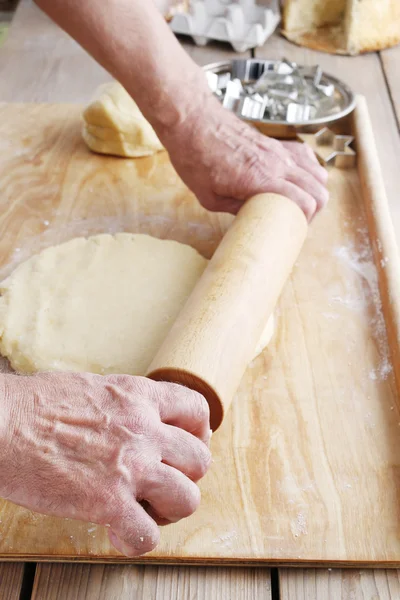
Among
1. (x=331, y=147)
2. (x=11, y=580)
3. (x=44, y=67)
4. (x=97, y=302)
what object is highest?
(x=331, y=147)

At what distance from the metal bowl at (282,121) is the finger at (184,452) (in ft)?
4.29

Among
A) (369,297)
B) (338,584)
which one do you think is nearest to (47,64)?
(369,297)

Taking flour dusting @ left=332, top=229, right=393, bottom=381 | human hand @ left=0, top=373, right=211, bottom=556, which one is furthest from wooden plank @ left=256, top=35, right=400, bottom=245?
human hand @ left=0, top=373, right=211, bottom=556

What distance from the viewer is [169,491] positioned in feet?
3.36

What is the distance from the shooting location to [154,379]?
121 cm

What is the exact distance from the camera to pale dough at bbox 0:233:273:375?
1368 millimetres

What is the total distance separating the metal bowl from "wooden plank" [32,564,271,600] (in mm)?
1409

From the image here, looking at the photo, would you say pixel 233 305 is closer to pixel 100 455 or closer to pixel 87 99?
pixel 100 455

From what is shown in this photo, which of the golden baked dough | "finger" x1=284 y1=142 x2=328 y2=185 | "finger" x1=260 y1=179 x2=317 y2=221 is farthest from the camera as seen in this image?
the golden baked dough

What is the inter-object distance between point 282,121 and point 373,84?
2.31 ft

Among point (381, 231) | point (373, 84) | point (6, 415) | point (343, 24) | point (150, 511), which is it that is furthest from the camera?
point (343, 24)

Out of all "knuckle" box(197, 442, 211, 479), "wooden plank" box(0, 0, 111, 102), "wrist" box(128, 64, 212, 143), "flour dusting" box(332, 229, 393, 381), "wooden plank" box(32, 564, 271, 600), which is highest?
"wrist" box(128, 64, 212, 143)

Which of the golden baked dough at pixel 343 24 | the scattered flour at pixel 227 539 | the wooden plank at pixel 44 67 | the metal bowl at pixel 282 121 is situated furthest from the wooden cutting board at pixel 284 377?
the golden baked dough at pixel 343 24

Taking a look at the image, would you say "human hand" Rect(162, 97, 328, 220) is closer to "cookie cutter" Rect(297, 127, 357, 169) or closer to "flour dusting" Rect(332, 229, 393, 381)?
"flour dusting" Rect(332, 229, 393, 381)
